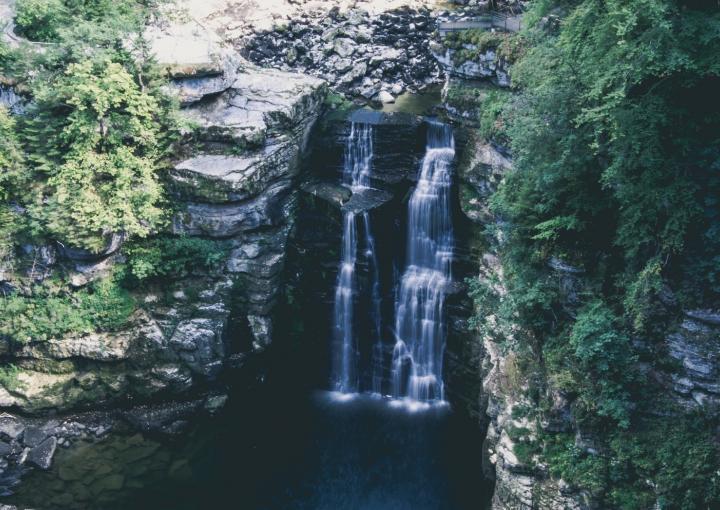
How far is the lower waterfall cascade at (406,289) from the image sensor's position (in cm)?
1931

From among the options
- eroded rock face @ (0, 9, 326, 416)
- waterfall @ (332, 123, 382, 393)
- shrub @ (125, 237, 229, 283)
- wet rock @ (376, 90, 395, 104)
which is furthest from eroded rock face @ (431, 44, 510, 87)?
shrub @ (125, 237, 229, 283)

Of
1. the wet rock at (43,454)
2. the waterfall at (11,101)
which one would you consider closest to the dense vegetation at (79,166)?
the waterfall at (11,101)

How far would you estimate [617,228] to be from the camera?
11.5 m

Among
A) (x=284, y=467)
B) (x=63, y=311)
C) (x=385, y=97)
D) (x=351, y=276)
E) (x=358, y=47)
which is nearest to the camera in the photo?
(x=284, y=467)

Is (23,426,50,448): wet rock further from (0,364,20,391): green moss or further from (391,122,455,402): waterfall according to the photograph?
(391,122,455,402): waterfall

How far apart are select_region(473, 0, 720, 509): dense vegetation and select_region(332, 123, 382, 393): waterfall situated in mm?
6804

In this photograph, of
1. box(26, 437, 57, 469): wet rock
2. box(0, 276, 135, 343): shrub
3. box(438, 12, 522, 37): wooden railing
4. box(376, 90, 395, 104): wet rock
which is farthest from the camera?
box(376, 90, 395, 104): wet rock

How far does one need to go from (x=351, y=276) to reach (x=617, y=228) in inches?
414

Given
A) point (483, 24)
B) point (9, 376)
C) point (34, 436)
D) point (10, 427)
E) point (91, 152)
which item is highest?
point (483, 24)

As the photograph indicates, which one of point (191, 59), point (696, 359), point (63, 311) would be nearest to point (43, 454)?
point (63, 311)

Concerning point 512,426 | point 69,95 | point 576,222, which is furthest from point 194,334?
point 576,222

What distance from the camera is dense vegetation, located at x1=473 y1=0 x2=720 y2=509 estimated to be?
32.2 feet

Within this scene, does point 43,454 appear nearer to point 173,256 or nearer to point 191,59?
point 173,256

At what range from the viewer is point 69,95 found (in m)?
16.1
